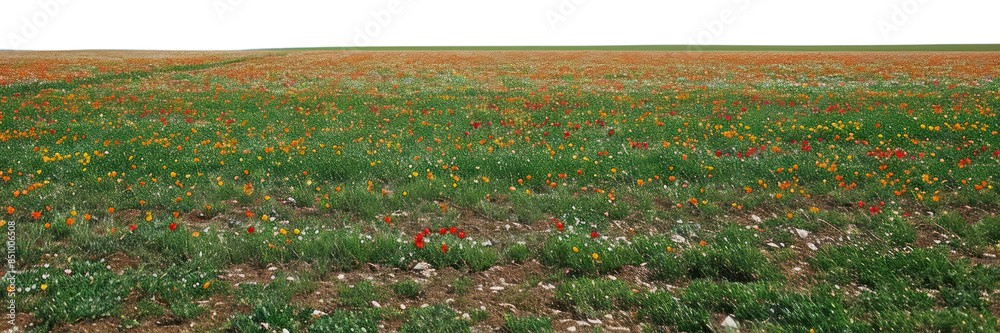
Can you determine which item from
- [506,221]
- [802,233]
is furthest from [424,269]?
[802,233]

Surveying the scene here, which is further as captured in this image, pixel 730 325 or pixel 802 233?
pixel 802 233

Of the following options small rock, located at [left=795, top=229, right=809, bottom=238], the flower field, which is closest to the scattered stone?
the flower field

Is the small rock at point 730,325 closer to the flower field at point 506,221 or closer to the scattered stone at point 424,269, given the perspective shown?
the flower field at point 506,221

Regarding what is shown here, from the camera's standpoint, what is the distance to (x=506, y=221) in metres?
6.34

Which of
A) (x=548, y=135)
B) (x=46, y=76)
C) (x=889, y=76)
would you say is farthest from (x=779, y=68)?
(x=46, y=76)

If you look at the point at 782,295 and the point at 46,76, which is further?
the point at 46,76

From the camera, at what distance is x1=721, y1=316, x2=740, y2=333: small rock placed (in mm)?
3713

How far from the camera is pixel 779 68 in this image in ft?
98.8

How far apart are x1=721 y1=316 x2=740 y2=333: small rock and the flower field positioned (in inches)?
2.2

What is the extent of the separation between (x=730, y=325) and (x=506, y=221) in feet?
10.1

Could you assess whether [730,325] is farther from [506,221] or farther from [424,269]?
[506,221]

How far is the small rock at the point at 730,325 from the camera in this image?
12.2ft

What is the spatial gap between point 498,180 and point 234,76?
884 inches

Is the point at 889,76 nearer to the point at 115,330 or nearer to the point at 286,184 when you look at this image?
the point at 286,184
